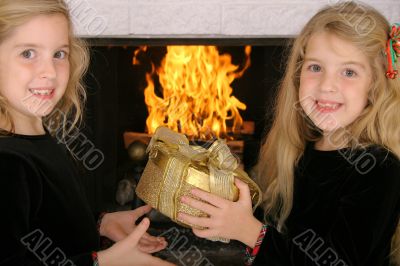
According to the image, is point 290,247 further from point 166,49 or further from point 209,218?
point 166,49

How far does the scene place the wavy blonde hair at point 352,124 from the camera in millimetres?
1172

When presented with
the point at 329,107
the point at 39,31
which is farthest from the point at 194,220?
the point at 39,31

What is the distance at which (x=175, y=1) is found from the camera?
1.76 m

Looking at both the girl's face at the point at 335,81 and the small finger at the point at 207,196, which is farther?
the girl's face at the point at 335,81

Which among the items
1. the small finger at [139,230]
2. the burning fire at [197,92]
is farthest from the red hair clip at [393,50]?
the burning fire at [197,92]

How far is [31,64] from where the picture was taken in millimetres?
1055

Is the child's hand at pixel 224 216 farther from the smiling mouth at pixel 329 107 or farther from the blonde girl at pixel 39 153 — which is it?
the smiling mouth at pixel 329 107

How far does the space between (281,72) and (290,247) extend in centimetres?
97

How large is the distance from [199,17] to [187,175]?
92cm

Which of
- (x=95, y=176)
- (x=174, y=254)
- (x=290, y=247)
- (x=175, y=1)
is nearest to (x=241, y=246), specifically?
(x=174, y=254)

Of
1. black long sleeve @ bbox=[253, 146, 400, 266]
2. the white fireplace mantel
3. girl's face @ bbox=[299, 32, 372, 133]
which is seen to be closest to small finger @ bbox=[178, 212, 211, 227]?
black long sleeve @ bbox=[253, 146, 400, 266]

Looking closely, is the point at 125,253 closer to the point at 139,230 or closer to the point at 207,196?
the point at 139,230

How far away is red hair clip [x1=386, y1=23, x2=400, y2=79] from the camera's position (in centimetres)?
116

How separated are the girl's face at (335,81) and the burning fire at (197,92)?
879 millimetres
